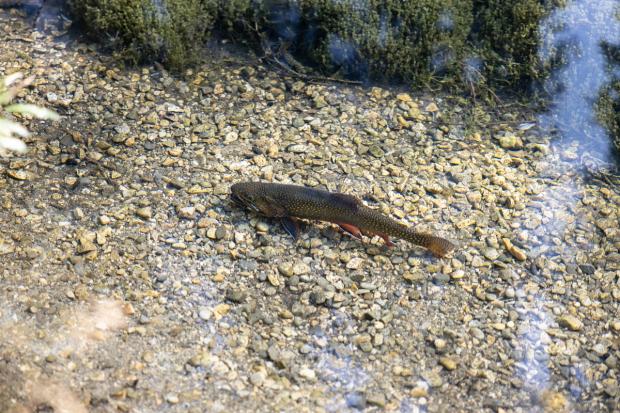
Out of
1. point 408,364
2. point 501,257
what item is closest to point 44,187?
point 408,364

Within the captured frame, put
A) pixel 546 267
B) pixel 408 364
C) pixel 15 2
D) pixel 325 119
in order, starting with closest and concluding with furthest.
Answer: pixel 408 364 → pixel 546 267 → pixel 325 119 → pixel 15 2

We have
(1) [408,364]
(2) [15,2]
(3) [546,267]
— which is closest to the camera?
(1) [408,364]

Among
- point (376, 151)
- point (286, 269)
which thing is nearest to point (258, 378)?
point (286, 269)

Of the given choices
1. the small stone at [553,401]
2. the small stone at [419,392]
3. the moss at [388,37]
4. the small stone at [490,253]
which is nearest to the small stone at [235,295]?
the small stone at [419,392]

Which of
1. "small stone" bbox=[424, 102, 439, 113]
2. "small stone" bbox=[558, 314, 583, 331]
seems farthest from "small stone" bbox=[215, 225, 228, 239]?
"small stone" bbox=[558, 314, 583, 331]

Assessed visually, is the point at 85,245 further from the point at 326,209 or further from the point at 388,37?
the point at 388,37

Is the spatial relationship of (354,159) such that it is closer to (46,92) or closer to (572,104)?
(572,104)
